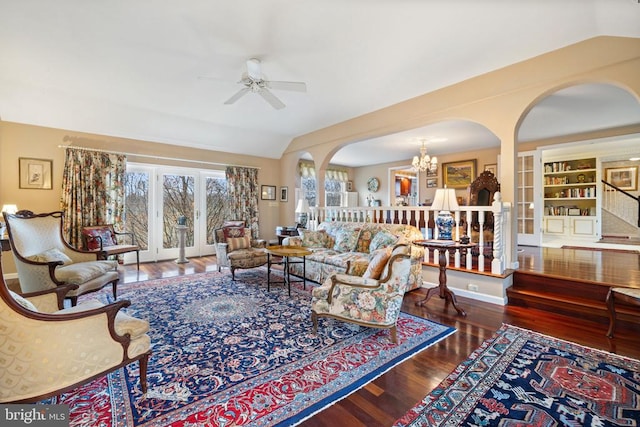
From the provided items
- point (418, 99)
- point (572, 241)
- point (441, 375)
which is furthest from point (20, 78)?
point (572, 241)

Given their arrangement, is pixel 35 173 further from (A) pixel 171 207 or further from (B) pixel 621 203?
(B) pixel 621 203

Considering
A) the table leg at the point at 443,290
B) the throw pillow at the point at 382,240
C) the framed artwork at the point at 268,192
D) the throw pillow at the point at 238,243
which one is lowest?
the table leg at the point at 443,290

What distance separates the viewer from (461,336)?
8.35 ft

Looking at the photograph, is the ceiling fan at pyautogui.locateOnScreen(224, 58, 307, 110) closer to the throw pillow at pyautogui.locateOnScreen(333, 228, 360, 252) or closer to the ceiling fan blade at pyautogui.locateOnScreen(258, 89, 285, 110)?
the ceiling fan blade at pyautogui.locateOnScreen(258, 89, 285, 110)

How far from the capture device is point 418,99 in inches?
168

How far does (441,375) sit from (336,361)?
774 mm

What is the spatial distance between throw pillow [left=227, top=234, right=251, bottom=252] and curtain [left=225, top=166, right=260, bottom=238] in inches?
71.8

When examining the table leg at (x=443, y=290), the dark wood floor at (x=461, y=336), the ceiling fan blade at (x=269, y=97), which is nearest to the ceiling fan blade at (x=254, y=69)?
the ceiling fan blade at (x=269, y=97)

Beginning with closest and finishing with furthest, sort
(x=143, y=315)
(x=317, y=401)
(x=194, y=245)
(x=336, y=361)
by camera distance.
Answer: (x=317, y=401) → (x=336, y=361) → (x=143, y=315) → (x=194, y=245)

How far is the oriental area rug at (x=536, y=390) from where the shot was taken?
60.9 inches

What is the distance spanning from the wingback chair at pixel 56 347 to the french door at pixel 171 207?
4.70 m

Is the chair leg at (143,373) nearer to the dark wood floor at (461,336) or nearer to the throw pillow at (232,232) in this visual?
the dark wood floor at (461,336)

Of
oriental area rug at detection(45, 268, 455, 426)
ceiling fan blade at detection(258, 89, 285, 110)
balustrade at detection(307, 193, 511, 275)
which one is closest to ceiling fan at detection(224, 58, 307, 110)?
ceiling fan blade at detection(258, 89, 285, 110)

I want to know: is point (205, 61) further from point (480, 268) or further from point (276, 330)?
point (480, 268)
